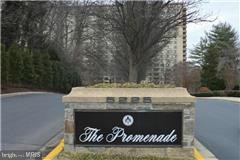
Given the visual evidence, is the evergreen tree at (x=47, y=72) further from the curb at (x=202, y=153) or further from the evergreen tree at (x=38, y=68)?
the curb at (x=202, y=153)

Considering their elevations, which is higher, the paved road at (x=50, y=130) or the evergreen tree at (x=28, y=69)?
the evergreen tree at (x=28, y=69)

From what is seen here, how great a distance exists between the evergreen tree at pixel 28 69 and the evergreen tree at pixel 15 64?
136 centimetres

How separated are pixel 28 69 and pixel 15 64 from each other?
2943mm

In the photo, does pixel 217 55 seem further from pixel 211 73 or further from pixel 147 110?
pixel 147 110

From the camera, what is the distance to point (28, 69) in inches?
1379

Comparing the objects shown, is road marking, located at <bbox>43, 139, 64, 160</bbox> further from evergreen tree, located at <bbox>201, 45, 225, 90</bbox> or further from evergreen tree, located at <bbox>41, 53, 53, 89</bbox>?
evergreen tree, located at <bbox>201, 45, 225, 90</bbox>

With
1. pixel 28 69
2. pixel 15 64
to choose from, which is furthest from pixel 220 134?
pixel 28 69

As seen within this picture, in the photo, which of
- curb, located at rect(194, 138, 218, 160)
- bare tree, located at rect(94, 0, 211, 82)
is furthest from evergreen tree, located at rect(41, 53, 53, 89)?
curb, located at rect(194, 138, 218, 160)

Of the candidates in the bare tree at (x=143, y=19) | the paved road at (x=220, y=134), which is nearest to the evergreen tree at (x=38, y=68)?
the bare tree at (x=143, y=19)

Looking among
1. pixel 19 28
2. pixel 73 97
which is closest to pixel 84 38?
pixel 19 28

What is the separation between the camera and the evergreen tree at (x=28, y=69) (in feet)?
113

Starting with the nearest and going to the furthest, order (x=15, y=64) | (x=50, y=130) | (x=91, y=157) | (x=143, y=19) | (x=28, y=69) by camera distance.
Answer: (x=91, y=157), (x=50, y=130), (x=143, y=19), (x=15, y=64), (x=28, y=69)

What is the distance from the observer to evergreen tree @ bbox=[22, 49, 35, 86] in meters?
34.3

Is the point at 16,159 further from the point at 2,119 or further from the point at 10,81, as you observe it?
the point at 10,81
